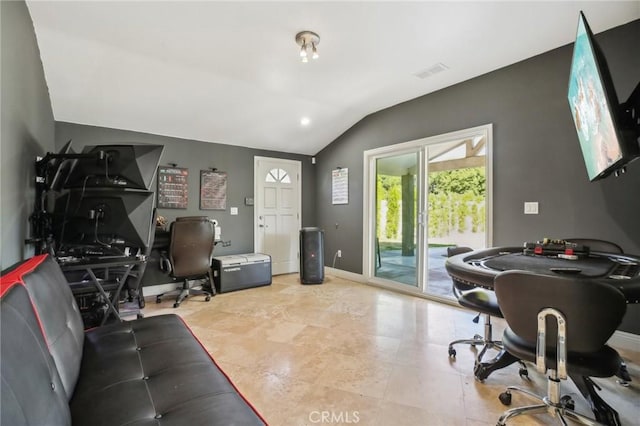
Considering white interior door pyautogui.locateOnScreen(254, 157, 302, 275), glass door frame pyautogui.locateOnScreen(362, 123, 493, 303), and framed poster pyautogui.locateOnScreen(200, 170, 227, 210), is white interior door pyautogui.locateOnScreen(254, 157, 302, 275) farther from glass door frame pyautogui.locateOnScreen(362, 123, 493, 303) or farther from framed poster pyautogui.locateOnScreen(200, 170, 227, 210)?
glass door frame pyautogui.locateOnScreen(362, 123, 493, 303)

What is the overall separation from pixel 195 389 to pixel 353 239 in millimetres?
3894

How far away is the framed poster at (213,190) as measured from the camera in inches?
176

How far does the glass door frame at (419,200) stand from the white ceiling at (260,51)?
0.65 m

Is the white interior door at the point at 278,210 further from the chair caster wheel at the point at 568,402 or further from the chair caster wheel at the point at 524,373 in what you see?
the chair caster wheel at the point at 568,402

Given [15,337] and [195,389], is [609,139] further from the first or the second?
[15,337]

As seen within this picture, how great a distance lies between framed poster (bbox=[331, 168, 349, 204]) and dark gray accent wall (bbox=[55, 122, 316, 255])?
0.93 meters

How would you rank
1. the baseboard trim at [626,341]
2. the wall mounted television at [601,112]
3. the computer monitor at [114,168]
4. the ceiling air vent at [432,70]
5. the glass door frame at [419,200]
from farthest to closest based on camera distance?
the glass door frame at [419,200]
the ceiling air vent at [432,70]
the baseboard trim at [626,341]
the computer monitor at [114,168]
the wall mounted television at [601,112]

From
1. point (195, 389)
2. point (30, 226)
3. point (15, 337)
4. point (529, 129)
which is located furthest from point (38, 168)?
point (529, 129)

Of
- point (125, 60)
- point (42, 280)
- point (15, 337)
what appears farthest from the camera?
point (125, 60)

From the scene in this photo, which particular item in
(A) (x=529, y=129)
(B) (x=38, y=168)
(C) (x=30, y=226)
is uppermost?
(A) (x=529, y=129)

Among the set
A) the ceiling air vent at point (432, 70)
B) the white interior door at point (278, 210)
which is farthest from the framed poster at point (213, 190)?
the ceiling air vent at point (432, 70)

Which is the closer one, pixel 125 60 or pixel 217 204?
pixel 125 60

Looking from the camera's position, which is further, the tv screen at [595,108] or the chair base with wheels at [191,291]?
the chair base with wheels at [191,291]

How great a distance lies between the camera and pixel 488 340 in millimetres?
2252
